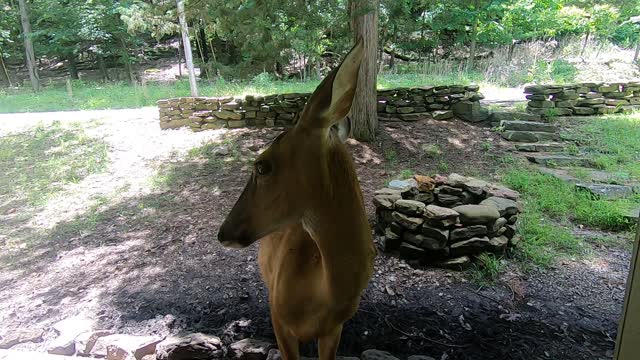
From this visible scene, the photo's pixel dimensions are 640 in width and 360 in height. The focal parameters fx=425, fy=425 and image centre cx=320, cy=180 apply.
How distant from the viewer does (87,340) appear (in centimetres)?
205

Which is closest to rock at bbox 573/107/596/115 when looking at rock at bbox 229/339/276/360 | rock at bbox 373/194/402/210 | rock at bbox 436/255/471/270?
rock at bbox 373/194/402/210

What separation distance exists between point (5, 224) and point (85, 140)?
214cm

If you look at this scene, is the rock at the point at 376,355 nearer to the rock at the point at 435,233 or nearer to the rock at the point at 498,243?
the rock at the point at 435,233

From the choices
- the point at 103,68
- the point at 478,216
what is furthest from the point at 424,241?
the point at 103,68

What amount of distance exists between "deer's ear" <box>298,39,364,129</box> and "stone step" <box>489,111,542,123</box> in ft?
17.7

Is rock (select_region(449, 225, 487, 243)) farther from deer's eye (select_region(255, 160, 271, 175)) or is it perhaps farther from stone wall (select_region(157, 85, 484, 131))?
stone wall (select_region(157, 85, 484, 131))

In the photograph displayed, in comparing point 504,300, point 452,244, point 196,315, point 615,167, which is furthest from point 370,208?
point 615,167

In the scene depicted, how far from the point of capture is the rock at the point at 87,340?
2000mm

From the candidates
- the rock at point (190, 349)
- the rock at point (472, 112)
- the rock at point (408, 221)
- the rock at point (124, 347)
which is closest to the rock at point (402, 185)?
the rock at point (408, 221)

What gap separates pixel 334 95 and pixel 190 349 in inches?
56.4

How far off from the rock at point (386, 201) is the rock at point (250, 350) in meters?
1.49

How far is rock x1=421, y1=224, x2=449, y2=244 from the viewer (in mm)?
2732

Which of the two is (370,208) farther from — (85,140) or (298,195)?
(85,140)

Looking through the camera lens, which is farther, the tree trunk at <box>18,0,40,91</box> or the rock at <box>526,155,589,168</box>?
the tree trunk at <box>18,0,40,91</box>
